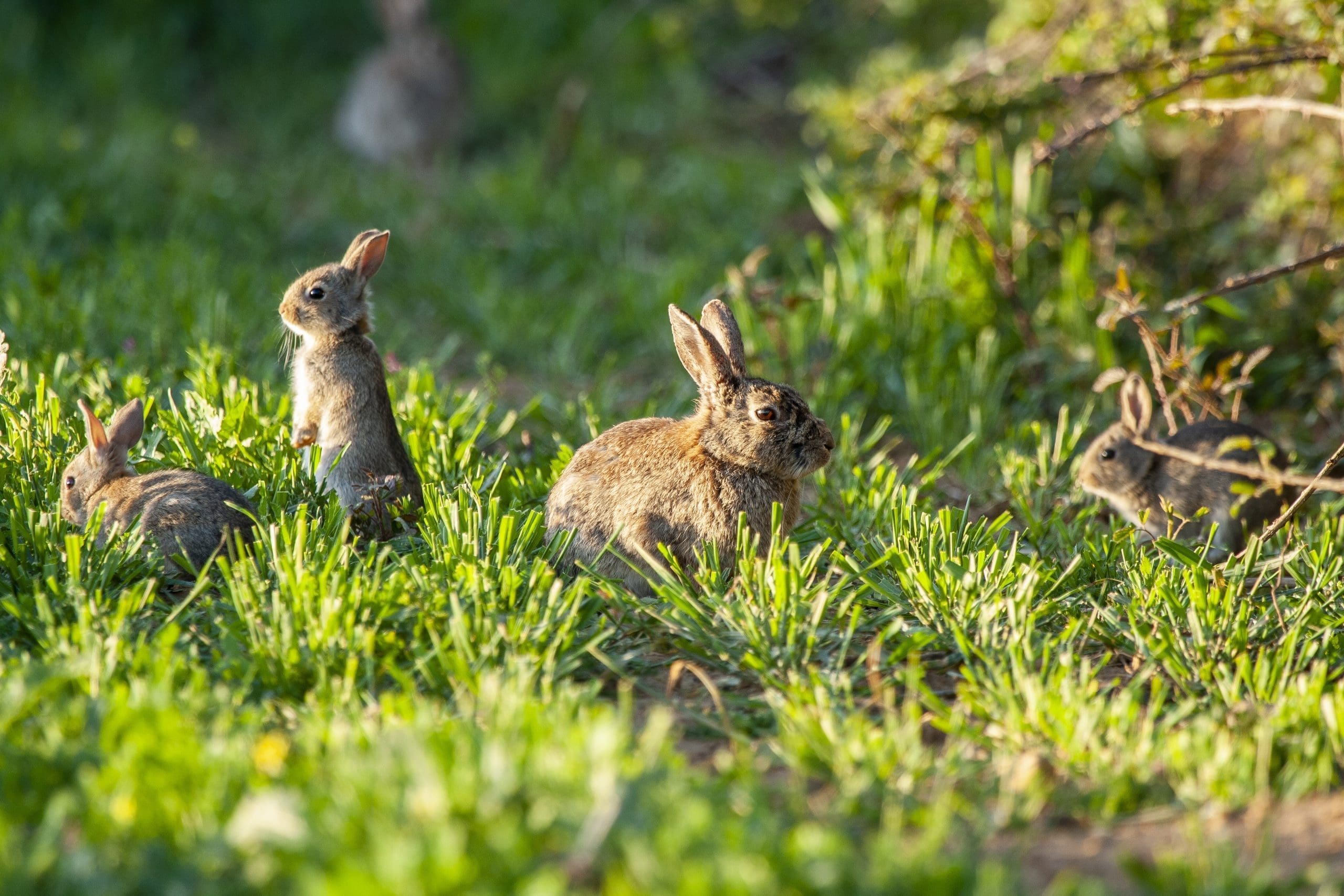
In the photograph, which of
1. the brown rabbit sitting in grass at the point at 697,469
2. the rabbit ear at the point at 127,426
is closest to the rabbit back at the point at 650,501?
the brown rabbit sitting in grass at the point at 697,469

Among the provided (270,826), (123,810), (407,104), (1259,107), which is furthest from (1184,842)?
(407,104)

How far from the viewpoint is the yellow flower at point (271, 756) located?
8.41 feet

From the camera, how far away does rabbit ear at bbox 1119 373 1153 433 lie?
5023 millimetres

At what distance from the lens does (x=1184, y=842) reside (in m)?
2.68

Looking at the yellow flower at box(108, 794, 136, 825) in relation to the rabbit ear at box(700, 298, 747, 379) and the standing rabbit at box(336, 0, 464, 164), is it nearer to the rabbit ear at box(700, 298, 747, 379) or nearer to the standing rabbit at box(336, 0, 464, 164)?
the rabbit ear at box(700, 298, 747, 379)

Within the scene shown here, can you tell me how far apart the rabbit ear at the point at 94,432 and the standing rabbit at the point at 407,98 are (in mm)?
7499

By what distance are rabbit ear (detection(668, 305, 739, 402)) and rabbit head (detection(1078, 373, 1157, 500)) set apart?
1533 mm

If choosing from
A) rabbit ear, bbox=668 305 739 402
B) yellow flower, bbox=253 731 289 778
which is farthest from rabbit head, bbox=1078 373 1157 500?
yellow flower, bbox=253 731 289 778

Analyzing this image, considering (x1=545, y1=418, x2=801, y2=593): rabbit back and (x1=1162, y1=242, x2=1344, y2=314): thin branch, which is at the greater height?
(x1=1162, y1=242, x2=1344, y2=314): thin branch

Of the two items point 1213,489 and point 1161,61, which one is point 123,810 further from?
point 1161,61

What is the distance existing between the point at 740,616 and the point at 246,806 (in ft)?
5.03

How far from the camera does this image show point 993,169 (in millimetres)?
6762

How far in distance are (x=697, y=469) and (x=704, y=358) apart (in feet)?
1.21

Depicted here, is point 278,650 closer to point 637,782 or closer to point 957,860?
point 637,782
